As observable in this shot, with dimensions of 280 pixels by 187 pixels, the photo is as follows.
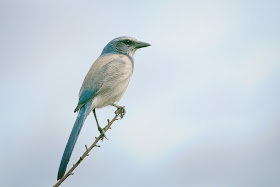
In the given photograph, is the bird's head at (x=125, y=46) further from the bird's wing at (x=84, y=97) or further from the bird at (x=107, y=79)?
the bird's wing at (x=84, y=97)

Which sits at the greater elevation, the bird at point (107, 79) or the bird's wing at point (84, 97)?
the bird at point (107, 79)

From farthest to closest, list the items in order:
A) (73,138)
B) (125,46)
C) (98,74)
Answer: (125,46) < (98,74) < (73,138)

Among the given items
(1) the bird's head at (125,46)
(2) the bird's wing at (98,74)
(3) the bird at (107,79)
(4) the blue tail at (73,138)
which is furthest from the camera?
(1) the bird's head at (125,46)

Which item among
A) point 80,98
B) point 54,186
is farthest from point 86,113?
point 54,186

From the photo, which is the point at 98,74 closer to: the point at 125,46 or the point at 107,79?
the point at 107,79

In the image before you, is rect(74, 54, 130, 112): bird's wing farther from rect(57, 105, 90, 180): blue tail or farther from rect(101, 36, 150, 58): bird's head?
rect(101, 36, 150, 58): bird's head

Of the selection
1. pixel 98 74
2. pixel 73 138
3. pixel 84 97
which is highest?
pixel 98 74

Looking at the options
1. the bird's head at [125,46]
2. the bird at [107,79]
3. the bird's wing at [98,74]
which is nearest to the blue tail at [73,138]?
the bird at [107,79]

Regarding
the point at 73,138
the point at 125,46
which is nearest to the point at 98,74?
the point at 125,46
